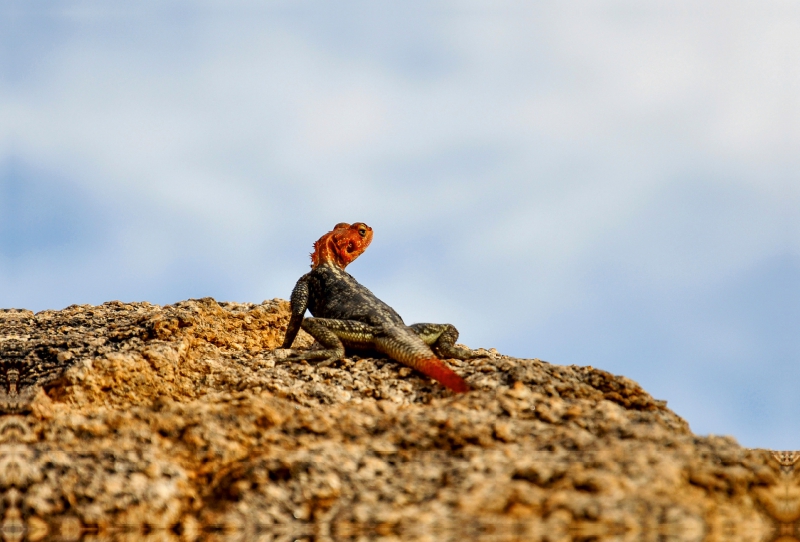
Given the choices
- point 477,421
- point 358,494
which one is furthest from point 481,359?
point 358,494

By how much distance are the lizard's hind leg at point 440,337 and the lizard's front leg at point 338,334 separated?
0.61 m

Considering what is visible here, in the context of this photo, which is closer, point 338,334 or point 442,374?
point 442,374

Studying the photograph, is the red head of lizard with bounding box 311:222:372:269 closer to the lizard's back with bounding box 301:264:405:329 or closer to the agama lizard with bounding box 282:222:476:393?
the agama lizard with bounding box 282:222:476:393

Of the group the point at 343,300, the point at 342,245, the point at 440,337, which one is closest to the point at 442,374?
the point at 440,337

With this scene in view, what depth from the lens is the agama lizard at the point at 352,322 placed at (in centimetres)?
750

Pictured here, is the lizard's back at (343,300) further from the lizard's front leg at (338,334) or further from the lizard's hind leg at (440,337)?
the lizard's hind leg at (440,337)

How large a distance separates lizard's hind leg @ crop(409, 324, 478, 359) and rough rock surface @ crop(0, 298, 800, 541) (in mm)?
1559

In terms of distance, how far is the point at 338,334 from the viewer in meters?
8.18

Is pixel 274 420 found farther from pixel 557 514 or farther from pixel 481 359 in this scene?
pixel 481 359

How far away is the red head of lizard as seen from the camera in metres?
9.83

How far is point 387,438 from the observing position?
4.97 m

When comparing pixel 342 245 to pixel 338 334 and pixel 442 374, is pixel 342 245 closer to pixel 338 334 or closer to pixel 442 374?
pixel 338 334

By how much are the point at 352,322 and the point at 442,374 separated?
1.67 metres

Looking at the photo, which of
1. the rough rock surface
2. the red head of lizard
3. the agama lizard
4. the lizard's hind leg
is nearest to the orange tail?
the agama lizard
